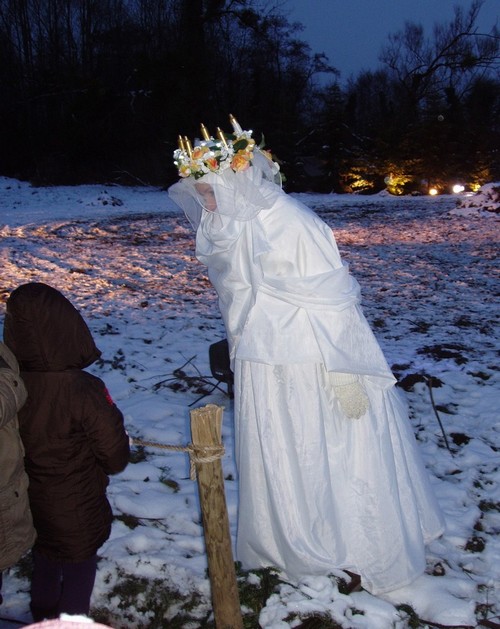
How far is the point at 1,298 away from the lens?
744 centimetres

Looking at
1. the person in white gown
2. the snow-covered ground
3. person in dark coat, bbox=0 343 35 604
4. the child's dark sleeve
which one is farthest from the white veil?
the snow-covered ground

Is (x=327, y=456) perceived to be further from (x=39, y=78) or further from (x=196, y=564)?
(x=39, y=78)

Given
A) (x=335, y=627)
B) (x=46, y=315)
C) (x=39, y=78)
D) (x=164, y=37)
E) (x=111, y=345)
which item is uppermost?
(x=164, y=37)

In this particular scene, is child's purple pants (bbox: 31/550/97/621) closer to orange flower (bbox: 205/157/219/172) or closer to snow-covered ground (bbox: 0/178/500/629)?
snow-covered ground (bbox: 0/178/500/629)

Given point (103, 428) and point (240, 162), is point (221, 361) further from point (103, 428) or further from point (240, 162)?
point (103, 428)

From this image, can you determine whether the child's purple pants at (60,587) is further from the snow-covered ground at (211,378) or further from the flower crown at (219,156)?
the flower crown at (219,156)

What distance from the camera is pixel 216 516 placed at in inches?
88.6

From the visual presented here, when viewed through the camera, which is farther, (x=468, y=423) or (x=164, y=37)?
(x=164, y=37)

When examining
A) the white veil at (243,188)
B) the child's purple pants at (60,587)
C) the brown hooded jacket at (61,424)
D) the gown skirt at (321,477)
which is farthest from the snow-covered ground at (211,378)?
the white veil at (243,188)

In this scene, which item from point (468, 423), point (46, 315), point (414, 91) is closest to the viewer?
point (46, 315)

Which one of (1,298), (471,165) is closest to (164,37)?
(471,165)

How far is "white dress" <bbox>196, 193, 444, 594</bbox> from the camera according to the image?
8.39 ft

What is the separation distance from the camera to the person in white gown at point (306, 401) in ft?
8.39

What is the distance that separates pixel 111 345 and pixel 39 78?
25891 millimetres
